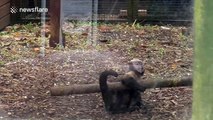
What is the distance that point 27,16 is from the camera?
1.98 meters

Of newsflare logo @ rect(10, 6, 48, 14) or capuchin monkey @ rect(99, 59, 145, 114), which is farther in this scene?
newsflare logo @ rect(10, 6, 48, 14)

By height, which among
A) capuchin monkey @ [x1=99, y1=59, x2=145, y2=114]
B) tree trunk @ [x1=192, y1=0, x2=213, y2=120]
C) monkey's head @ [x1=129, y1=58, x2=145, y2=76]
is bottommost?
capuchin monkey @ [x1=99, y1=59, x2=145, y2=114]

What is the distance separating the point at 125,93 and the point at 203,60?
1.15 m

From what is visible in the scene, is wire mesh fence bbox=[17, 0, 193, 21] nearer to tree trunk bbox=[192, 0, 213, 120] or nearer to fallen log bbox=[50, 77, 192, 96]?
fallen log bbox=[50, 77, 192, 96]

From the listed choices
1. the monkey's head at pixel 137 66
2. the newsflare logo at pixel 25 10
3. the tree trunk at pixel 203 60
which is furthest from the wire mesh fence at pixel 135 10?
the tree trunk at pixel 203 60

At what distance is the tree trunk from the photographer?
0.66 m

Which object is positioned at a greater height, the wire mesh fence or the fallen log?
the wire mesh fence

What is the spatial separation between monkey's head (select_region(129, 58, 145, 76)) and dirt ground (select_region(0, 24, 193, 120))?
0.02 metres

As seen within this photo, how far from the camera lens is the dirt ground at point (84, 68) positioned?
1834 mm

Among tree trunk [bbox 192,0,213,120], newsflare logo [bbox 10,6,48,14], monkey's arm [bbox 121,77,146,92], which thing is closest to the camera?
tree trunk [bbox 192,0,213,120]

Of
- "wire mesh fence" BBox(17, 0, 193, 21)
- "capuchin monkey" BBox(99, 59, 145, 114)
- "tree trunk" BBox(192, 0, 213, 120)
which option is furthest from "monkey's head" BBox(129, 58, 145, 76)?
"tree trunk" BBox(192, 0, 213, 120)

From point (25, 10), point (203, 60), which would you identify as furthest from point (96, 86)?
point (203, 60)

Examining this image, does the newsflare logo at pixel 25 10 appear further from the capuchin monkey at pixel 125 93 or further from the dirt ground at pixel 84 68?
the capuchin monkey at pixel 125 93

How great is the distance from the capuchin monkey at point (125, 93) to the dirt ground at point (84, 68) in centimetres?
2
